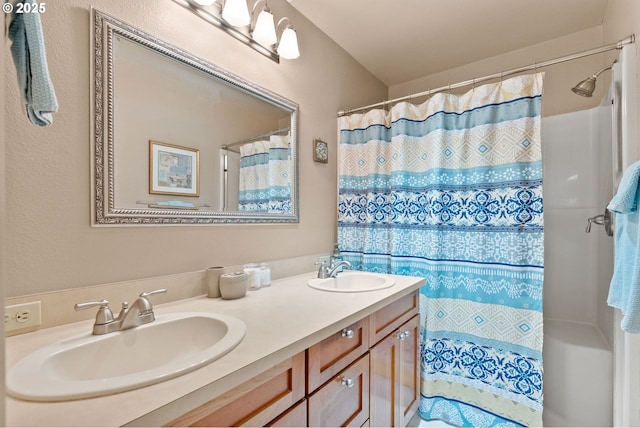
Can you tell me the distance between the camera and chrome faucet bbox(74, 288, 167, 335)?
0.86 metres

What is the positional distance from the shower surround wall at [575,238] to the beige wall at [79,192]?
192 centimetres

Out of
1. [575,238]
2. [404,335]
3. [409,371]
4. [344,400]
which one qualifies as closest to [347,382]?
[344,400]

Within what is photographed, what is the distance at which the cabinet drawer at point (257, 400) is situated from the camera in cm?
63

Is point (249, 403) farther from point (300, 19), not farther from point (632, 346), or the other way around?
point (300, 19)

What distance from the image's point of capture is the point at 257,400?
2.45 feet

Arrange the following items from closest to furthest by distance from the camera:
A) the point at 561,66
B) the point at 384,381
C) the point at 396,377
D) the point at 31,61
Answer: the point at 31,61
the point at 384,381
the point at 396,377
the point at 561,66

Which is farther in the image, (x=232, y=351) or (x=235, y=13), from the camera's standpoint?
Answer: (x=235, y=13)

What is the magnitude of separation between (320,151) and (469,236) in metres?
1.08

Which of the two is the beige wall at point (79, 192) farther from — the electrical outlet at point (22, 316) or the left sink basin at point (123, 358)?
the left sink basin at point (123, 358)

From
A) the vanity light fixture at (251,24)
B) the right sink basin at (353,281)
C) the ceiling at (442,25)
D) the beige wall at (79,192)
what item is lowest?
the right sink basin at (353,281)

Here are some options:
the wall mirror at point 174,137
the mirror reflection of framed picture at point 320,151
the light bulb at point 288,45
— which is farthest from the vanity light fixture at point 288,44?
the mirror reflection of framed picture at point 320,151

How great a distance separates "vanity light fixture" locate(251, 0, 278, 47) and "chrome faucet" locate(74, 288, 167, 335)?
4.39ft

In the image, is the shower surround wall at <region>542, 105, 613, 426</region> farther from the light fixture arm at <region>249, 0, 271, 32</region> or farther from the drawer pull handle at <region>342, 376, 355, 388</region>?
the light fixture arm at <region>249, 0, 271, 32</region>

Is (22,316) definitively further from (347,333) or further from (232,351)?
(347,333)
